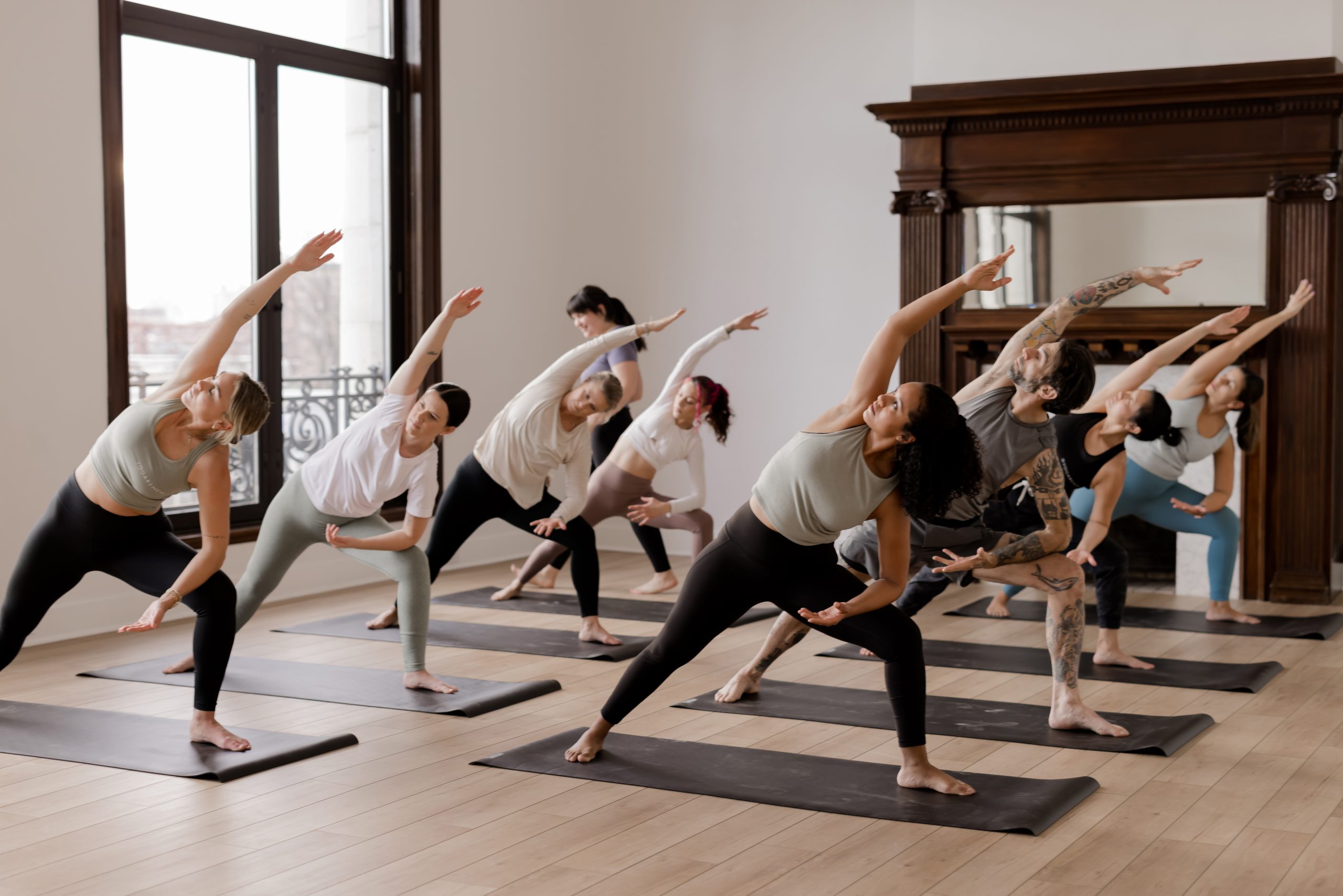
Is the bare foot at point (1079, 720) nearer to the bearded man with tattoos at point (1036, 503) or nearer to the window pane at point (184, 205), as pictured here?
the bearded man with tattoos at point (1036, 503)

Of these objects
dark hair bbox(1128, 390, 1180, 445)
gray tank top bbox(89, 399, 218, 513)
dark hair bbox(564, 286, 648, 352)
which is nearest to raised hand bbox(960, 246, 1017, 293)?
dark hair bbox(1128, 390, 1180, 445)

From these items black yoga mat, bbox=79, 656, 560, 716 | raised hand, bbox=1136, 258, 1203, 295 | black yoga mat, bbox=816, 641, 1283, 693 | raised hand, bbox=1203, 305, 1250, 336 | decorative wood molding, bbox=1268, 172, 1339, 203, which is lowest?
black yoga mat, bbox=816, 641, 1283, 693

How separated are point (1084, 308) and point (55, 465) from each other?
142 inches

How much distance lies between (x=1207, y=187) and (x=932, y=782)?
152 inches

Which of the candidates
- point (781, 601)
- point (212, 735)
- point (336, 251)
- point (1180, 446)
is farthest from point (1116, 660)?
point (336, 251)

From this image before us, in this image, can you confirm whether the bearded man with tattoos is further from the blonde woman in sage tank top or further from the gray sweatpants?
the blonde woman in sage tank top

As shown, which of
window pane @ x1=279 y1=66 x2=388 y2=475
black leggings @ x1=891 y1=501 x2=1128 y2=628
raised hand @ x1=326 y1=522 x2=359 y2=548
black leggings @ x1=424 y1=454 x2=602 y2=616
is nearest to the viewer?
raised hand @ x1=326 y1=522 x2=359 y2=548

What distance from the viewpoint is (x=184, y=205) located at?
572cm

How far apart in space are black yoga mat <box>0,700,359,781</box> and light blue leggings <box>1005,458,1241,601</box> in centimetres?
282

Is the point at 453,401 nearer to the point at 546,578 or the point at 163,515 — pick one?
the point at 163,515

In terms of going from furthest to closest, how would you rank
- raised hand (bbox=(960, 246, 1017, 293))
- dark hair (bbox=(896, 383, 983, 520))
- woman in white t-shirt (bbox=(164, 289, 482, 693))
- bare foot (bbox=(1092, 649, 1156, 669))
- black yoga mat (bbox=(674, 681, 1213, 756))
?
bare foot (bbox=(1092, 649, 1156, 669)), woman in white t-shirt (bbox=(164, 289, 482, 693)), black yoga mat (bbox=(674, 681, 1213, 756)), raised hand (bbox=(960, 246, 1017, 293)), dark hair (bbox=(896, 383, 983, 520))

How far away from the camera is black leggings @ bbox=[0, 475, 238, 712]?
3.43 metres

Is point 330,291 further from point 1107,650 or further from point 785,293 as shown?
point 1107,650

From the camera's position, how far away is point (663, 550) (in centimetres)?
615
